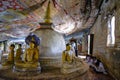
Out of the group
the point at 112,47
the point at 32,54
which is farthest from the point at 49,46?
the point at 112,47

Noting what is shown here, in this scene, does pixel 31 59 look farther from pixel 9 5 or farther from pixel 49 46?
pixel 9 5

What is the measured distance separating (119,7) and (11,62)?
9.49 feet

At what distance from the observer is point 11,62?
311cm

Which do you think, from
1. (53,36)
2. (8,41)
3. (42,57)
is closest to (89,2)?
(53,36)

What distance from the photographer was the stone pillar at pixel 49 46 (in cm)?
314

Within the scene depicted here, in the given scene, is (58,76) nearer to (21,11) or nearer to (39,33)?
(39,33)

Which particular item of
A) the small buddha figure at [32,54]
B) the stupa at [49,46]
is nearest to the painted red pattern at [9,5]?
the stupa at [49,46]

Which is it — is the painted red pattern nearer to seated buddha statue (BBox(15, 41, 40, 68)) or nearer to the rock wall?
the rock wall

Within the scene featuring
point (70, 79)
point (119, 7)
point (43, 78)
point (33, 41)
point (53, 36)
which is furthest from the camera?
point (53, 36)

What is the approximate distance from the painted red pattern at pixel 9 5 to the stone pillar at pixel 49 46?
114 centimetres

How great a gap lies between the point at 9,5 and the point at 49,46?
1945 millimetres

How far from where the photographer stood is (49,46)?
3.43 m

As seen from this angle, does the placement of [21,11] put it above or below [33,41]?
above

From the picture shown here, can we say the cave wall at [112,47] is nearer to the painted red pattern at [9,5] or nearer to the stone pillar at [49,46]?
the stone pillar at [49,46]
